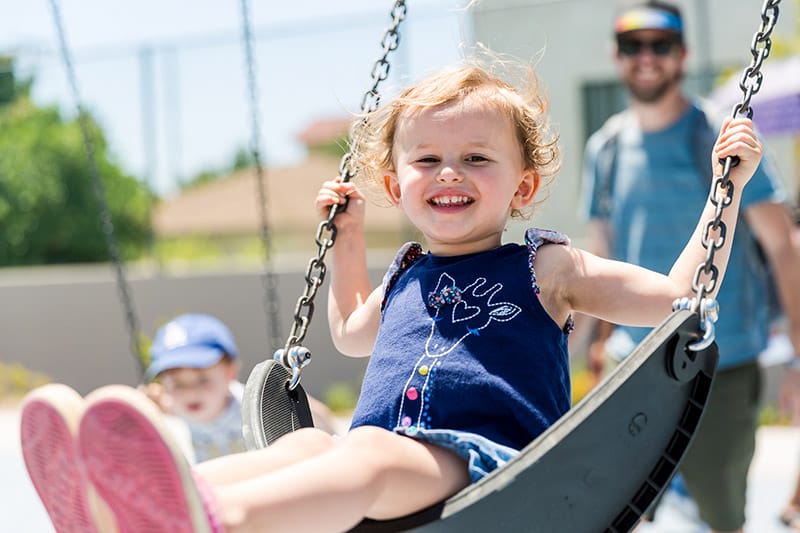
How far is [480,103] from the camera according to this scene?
2219 mm

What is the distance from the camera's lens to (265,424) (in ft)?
7.15

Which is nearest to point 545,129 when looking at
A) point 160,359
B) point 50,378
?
point 160,359

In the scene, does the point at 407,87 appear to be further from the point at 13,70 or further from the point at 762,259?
the point at 13,70

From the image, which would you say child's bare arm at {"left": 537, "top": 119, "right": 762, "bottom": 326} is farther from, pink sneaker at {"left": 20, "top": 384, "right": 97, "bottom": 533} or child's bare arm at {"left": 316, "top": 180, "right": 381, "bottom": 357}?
pink sneaker at {"left": 20, "top": 384, "right": 97, "bottom": 533}

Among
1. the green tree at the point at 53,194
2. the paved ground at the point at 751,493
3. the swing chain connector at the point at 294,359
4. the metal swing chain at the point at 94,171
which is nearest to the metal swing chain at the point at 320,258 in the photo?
the swing chain connector at the point at 294,359

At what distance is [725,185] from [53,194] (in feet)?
41.8

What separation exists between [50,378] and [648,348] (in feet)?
30.1

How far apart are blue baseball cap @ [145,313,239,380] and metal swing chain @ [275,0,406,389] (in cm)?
155

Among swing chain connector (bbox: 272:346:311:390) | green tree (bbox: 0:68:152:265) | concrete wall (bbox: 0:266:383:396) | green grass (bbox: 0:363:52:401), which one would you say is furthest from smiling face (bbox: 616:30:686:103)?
green tree (bbox: 0:68:152:265)

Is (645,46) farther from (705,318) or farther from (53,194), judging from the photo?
(53,194)

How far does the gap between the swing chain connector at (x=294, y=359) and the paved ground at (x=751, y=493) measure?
7.59 feet

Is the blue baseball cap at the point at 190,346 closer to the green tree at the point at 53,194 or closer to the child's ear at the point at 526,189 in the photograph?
the child's ear at the point at 526,189

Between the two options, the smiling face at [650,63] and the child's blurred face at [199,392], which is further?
the child's blurred face at [199,392]

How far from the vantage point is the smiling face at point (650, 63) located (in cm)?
382
